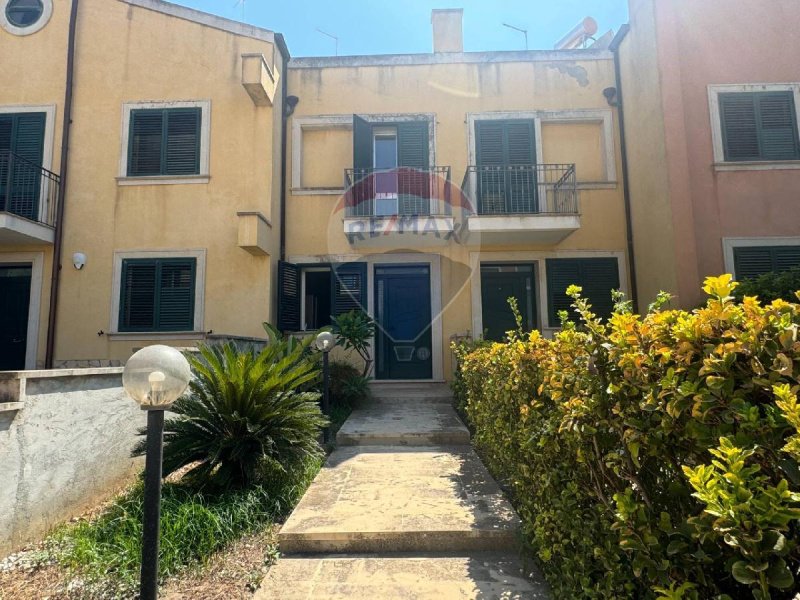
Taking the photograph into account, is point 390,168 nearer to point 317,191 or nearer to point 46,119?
point 317,191

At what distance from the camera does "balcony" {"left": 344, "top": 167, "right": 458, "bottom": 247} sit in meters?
9.05

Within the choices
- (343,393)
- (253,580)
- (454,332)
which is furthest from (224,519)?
(454,332)

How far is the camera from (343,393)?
7.50m

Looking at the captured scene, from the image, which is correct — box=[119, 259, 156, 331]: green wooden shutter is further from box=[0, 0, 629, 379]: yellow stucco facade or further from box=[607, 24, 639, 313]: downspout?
box=[607, 24, 639, 313]: downspout

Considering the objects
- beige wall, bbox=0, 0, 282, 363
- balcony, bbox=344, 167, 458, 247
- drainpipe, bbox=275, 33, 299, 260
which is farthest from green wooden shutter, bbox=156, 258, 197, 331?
balcony, bbox=344, 167, 458, 247

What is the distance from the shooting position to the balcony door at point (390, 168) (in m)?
9.26

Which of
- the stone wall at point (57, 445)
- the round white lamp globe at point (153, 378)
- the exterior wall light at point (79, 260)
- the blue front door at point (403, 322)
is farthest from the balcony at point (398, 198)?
the round white lamp globe at point (153, 378)

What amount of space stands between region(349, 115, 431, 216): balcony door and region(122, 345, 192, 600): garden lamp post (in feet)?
23.7

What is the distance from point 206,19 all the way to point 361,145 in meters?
3.92

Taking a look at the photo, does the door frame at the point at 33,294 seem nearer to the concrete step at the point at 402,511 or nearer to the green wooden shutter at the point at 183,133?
the green wooden shutter at the point at 183,133

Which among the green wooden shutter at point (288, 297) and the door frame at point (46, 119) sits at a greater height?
the door frame at point (46, 119)

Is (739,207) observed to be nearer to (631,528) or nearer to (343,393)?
(343,393)

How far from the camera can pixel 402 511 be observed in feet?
11.9

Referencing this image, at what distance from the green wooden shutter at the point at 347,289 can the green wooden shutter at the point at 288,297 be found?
29.8 inches
